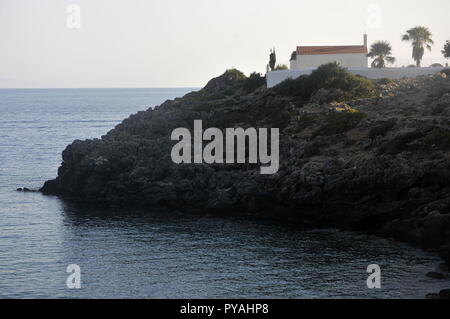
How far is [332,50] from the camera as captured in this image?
86.4 metres

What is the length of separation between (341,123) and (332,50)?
2234cm

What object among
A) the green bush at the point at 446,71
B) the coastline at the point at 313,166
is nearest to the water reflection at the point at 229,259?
the coastline at the point at 313,166

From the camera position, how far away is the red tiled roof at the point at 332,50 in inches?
3396

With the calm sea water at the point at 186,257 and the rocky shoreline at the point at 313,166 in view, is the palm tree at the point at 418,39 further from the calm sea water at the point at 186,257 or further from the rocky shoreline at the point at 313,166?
the calm sea water at the point at 186,257

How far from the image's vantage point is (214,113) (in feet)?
250

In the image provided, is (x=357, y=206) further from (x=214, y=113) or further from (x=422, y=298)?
(x=214, y=113)

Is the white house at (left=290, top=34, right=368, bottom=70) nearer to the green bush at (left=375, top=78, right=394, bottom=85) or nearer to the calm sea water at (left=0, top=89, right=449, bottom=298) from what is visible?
the green bush at (left=375, top=78, right=394, bottom=85)

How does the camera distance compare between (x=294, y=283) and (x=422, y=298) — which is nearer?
(x=422, y=298)

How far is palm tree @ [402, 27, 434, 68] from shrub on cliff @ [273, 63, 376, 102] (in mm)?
12346

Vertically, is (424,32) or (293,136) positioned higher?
(424,32)

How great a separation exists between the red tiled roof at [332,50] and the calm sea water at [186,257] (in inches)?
1348

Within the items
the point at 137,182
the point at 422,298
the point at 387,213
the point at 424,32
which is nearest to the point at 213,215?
the point at 137,182
